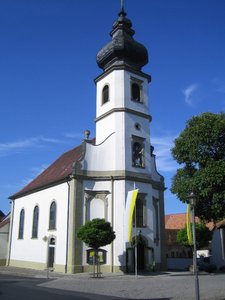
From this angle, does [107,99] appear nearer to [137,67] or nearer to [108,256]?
[137,67]

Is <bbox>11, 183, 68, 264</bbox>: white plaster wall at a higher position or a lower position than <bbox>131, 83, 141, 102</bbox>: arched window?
lower

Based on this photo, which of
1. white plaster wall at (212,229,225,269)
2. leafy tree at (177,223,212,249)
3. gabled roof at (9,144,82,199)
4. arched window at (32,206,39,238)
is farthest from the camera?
white plaster wall at (212,229,225,269)

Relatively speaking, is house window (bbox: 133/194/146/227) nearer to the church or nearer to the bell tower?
the church

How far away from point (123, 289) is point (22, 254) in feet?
71.6

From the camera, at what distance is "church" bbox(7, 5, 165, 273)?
3003cm

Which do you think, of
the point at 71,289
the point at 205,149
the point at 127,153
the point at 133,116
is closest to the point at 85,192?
the point at 127,153

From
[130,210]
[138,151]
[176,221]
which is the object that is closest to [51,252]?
[130,210]

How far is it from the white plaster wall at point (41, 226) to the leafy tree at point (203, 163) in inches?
392

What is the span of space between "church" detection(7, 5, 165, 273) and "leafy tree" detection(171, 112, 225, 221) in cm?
574

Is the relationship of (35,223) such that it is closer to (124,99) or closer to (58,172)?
(58,172)

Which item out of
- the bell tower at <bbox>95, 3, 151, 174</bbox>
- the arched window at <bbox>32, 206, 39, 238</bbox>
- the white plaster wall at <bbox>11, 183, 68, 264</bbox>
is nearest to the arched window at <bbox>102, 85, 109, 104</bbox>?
the bell tower at <bbox>95, 3, 151, 174</bbox>

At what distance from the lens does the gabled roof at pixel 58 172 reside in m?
33.4

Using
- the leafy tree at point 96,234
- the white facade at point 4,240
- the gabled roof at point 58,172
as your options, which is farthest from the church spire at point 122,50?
the white facade at point 4,240

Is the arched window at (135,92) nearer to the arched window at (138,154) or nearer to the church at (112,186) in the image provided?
the church at (112,186)
